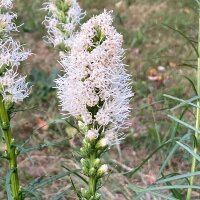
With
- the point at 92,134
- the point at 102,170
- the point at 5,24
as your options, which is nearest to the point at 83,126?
the point at 92,134

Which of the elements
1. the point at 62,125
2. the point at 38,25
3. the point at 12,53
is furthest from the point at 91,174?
the point at 38,25

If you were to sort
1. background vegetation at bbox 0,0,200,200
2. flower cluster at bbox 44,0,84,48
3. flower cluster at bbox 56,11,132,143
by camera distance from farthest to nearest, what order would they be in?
1. background vegetation at bbox 0,0,200,200
2. flower cluster at bbox 44,0,84,48
3. flower cluster at bbox 56,11,132,143

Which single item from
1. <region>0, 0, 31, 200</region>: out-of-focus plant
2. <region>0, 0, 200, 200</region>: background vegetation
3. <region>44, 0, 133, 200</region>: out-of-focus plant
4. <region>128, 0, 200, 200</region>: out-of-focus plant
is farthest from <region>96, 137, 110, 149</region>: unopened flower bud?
<region>0, 0, 200, 200</region>: background vegetation

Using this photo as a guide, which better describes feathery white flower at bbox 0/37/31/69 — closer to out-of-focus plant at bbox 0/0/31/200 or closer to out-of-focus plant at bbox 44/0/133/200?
out-of-focus plant at bbox 0/0/31/200

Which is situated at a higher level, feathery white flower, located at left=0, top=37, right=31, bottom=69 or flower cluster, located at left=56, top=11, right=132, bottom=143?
feathery white flower, located at left=0, top=37, right=31, bottom=69

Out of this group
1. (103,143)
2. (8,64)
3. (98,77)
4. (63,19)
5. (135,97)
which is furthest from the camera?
(135,97)

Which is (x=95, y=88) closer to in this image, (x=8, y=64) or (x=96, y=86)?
(x=96, y=86)

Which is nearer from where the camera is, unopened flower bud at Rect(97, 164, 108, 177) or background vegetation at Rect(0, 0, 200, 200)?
unopened flower bud at Rect(97, 164, 108, 177)

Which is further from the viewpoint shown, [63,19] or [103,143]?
[63,19]

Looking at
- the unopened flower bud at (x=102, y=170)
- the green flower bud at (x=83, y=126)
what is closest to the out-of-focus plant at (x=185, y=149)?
the unopened flower bud at (x=102, y=170)
